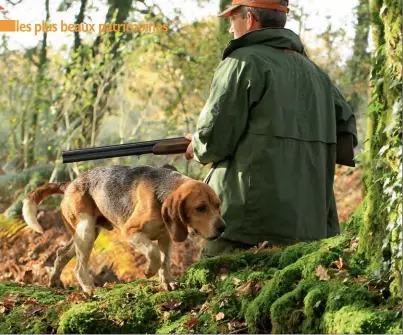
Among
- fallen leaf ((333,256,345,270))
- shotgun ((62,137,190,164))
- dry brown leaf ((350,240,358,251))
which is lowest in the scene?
fallen leaf ((333,256,345,270))

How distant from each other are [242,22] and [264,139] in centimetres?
114

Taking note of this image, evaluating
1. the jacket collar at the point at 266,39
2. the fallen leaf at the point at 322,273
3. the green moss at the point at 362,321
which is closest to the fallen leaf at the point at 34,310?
the fallen leaf at the point at 322,273

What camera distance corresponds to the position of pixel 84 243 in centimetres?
773

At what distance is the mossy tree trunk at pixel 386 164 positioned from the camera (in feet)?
17.0

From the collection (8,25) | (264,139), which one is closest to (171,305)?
(264,139)

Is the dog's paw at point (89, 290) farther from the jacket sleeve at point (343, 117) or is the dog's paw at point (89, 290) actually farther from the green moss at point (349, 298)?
the jacket sleeve at point (343, 117)

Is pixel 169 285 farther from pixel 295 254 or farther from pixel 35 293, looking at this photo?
pixel 35 293

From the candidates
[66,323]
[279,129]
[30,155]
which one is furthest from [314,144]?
[30,155]

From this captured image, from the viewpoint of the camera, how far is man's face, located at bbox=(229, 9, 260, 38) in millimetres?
7695

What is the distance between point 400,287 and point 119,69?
12124mm

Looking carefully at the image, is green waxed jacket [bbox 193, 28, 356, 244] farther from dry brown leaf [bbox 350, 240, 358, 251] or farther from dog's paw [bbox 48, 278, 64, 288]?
dog's paw [bbox 48, 278, 64, 288]

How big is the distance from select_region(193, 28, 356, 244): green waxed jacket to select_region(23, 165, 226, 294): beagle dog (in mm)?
525

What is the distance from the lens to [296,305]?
5.52 m

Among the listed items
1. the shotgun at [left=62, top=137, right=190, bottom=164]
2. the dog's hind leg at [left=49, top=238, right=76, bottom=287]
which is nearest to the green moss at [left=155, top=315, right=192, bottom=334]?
the shotgun at [left=62, top=137, right=190, bottom=164]
